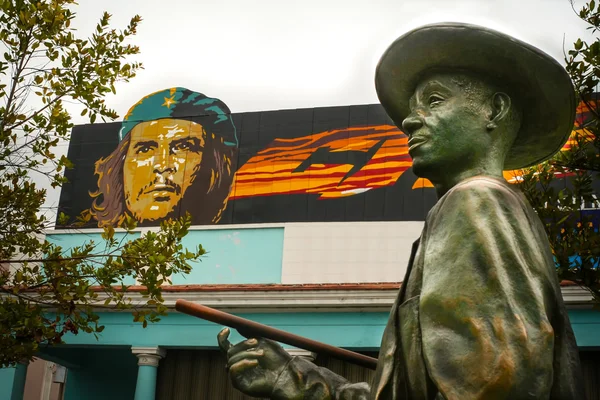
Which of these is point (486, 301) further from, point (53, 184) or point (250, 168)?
point (250, 168)

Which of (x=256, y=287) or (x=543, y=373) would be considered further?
(x=256, y=287)

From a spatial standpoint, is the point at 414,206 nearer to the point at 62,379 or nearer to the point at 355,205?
the point at 355,205

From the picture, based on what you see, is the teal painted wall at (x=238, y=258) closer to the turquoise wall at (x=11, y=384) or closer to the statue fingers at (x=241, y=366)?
the turquoise wall at (x=11, y=384)

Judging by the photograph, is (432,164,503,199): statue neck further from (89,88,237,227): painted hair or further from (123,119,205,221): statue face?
(123,119,205,221): statue face

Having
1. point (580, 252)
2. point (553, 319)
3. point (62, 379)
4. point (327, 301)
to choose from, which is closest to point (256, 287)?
point (327, 301)

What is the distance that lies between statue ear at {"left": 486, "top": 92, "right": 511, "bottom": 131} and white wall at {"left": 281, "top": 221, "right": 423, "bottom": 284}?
52.6 feet

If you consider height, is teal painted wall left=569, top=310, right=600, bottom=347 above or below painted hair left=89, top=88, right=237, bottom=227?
below

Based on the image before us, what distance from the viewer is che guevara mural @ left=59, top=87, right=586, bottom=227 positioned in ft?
64.1

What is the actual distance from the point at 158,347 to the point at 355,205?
516 cm

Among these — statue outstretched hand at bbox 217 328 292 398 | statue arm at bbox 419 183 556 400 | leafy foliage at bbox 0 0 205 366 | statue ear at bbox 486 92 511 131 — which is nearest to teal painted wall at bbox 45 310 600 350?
leafy foliage at bbox 0 0 205 366

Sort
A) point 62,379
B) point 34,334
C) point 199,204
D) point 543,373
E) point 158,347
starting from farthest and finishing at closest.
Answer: point 62,379 < point 199,204 < point 158,347 < point 34,334 < point 543,373

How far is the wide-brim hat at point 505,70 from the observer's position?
2576mm

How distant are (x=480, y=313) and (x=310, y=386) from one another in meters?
0.78

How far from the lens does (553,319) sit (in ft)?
7.57
